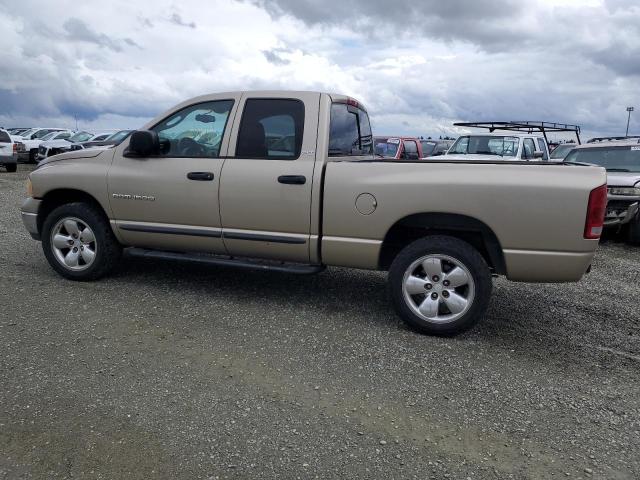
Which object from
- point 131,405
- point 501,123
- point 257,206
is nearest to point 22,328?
point 131,405

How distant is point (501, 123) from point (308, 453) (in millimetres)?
12129

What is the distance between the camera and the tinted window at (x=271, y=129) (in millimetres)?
4578

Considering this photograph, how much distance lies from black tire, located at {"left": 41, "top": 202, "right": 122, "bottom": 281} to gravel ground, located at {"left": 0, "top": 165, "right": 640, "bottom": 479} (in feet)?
0.44

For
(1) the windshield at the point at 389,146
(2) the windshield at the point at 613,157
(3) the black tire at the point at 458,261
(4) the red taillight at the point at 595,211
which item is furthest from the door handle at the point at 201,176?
(1) the windshield at the point at 389,146

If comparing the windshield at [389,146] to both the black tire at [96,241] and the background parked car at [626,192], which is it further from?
the black tire at [96,241]

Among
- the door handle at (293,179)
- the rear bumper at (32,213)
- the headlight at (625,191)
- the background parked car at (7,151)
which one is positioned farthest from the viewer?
the background parked car at (7,151)

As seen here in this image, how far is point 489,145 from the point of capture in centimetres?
1209

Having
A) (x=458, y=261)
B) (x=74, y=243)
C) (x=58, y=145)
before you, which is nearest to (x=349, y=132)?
(x=458, y=261)

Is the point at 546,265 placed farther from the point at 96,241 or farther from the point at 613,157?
the point at 613,157

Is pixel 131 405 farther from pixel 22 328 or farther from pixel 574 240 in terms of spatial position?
pixel 574 240

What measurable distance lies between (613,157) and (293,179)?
310 inches

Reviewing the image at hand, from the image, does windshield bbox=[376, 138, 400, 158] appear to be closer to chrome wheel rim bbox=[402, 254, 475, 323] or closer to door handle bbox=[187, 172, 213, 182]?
door handle bbox=[187, 172, 213, 182]

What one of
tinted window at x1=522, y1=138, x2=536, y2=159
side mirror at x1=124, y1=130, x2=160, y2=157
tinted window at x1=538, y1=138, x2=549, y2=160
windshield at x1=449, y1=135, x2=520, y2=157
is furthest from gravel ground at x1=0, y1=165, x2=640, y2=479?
tinted window at x1=538, y1=138, x2=549, y2=160

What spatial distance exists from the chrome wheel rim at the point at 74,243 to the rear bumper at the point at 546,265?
388cm
